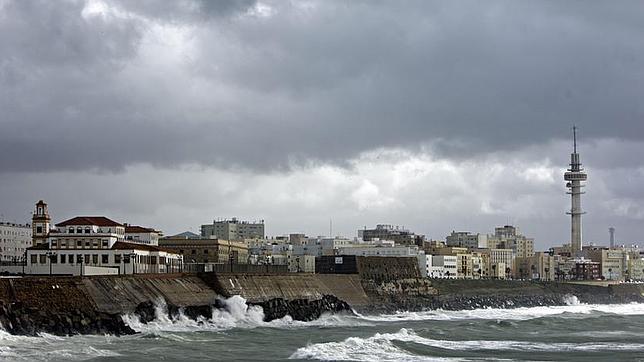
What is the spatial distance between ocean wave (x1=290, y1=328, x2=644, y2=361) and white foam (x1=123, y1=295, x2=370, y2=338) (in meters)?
10.9

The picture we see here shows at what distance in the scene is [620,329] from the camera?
85.8 metres

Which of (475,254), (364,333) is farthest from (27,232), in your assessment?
(364,333)

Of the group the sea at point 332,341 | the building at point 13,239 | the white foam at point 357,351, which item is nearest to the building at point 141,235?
the sea at point 332,341

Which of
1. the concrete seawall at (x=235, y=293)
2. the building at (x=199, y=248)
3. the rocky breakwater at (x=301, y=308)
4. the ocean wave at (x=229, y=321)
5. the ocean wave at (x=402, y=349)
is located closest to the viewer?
the ocean wave at (x=402, y=349)

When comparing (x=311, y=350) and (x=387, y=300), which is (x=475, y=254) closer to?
(x=387, y=300)

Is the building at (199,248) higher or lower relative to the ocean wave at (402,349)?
higher

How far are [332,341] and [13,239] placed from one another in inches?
3706

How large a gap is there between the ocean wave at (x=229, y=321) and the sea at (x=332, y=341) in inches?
3.2

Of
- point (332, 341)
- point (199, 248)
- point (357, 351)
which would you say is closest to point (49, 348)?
point (357, 351)

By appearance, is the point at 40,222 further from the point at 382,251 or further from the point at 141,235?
the point at 382,251

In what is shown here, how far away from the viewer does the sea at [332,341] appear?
178 feet

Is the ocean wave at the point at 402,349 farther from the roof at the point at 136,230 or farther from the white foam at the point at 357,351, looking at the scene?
the roof at the point at 136,230

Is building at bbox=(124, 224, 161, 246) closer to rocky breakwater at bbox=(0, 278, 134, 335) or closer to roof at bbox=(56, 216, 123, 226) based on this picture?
roof at bbox=(56, 216, 123, 226)

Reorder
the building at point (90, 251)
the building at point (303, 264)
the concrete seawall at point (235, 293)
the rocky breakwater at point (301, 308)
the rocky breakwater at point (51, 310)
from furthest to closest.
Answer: the building at point (303, 264) < the building at point (90, 251) < the rocky breakwater at point (301, 308) < the concrete seawall at point (235, 293) < the rocky breakwater at point (51, 310)
